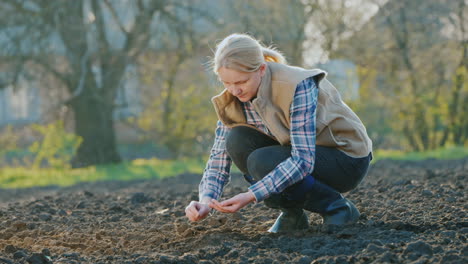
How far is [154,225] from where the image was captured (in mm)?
4016

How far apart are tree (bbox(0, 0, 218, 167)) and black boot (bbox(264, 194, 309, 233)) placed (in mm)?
8690

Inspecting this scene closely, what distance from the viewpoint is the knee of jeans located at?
10.5 feet

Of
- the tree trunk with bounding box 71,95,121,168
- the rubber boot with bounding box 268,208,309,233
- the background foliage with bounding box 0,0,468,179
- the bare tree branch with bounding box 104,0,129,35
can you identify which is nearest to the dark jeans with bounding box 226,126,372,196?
the rubber boot with bounding box 268,208,309,233

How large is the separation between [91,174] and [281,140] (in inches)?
306

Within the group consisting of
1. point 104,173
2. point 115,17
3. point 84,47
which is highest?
point 115,17

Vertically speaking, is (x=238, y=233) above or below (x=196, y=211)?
below

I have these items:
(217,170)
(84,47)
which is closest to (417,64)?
(84,47)

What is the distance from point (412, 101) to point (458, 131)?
4.55 feet

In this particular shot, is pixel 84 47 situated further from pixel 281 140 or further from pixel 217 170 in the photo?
pixel 281 140

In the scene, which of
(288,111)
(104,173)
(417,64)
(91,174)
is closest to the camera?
(288,111)

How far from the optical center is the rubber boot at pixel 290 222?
11.3 ft

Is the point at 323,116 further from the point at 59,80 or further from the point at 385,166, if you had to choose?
the point at 59,80

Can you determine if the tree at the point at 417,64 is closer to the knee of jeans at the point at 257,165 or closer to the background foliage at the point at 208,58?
the background foliage at the point at 208,58

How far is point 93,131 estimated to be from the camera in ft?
41.8
